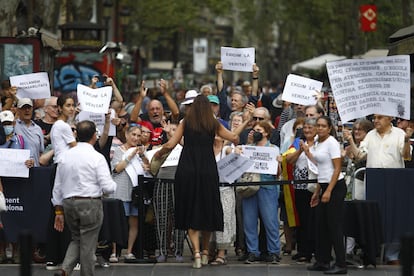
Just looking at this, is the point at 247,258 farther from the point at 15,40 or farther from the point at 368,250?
the point at 15,40

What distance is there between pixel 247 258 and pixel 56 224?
114 inches

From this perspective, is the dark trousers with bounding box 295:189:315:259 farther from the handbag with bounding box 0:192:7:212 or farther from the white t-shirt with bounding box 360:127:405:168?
the handbag with bounding box 0:192:7:212

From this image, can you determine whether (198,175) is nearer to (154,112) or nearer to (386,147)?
(386,147)

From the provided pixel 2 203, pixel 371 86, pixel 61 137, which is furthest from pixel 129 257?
pixel 371 86

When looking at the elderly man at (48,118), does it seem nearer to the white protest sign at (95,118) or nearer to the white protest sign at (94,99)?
the white protest sign at (95,118)

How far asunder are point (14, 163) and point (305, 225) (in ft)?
11.5

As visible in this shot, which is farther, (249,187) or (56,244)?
(249,187)

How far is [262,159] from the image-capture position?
14320mm

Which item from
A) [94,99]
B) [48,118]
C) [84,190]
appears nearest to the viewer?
[84,190]

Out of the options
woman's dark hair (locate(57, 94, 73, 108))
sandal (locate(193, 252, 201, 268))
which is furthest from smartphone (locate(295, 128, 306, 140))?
woman's dark hair (locate(57, 94, 73, 108))

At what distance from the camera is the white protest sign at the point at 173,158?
47.7ft

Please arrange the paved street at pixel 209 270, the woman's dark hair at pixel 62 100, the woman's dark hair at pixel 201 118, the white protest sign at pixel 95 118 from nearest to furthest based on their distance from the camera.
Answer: the paved street at pixel 209 270
the woman's dark hair at pixel 201 118
the woman's dark hair at pixel 62 100
the white protest sign at pixel 95 118

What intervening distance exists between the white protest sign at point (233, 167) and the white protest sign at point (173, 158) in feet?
1.87

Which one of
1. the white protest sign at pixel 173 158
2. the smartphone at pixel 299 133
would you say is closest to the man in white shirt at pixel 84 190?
the white protest sign at pixel 173 158
